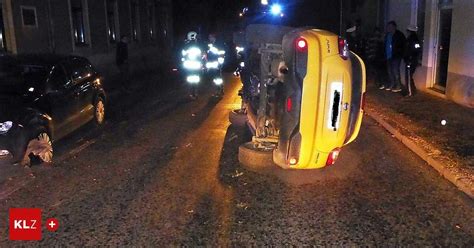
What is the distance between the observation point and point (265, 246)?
4.47 meters

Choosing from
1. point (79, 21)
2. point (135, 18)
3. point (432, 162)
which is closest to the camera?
point (432, 162)

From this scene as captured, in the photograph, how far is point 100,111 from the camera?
34.2 feet

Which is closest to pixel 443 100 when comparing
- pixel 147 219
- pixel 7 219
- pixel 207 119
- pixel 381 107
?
pixel 381 107

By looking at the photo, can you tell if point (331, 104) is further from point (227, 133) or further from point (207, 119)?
point (207, 119)

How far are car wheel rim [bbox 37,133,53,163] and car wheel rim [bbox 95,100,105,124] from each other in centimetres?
272

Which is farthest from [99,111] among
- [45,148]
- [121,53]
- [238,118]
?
[121,53]

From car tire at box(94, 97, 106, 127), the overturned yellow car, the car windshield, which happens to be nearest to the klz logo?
the overturned yellow car

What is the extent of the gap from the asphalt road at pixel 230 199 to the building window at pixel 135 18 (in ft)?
67.2

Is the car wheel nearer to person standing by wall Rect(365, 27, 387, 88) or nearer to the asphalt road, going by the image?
the asphalt road

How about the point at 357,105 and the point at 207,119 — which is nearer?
the point at 357,105

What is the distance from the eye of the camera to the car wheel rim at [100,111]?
10.2m

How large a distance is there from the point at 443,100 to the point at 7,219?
10.3 metres

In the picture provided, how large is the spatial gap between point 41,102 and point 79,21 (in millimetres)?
13339

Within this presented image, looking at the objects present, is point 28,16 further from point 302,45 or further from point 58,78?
point 302,45
